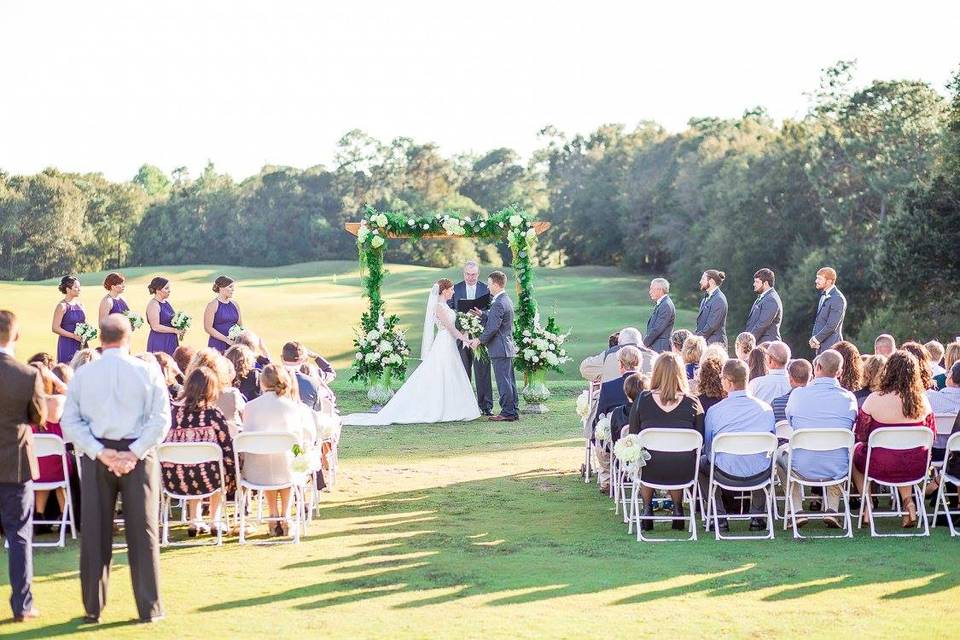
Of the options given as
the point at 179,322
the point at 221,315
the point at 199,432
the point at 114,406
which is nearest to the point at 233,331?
the point at 221,315

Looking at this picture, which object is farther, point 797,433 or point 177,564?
point 797,433

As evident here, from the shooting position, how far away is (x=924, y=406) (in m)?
9.29

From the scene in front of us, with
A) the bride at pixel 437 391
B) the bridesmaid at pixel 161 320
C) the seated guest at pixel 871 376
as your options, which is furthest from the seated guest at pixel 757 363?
the bridesmaid at pixel 161 320

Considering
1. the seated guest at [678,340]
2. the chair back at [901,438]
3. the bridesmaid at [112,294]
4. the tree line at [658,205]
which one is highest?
the tree line at [658,205]

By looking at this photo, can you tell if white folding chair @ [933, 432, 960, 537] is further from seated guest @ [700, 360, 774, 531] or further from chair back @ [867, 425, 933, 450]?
seated guest @ [700, 360, 774, 531]

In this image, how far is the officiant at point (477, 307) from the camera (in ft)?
59.5

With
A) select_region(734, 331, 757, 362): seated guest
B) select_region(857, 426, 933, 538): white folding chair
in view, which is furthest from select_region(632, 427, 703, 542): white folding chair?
select_region(734, 331, 757, 362): seated guest

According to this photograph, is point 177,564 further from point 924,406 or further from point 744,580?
point 924,406

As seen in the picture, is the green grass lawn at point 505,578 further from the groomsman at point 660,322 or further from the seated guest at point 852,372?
the groomsman at point 660,322

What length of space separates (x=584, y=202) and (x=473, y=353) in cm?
5530

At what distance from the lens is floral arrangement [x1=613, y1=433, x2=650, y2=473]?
29.3 feet

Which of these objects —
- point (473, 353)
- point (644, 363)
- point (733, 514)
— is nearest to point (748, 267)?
point (473, 353)

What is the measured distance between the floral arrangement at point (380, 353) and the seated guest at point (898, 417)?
1066 cm

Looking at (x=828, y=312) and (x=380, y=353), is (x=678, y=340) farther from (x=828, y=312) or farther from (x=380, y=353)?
(x=380, y=353)
